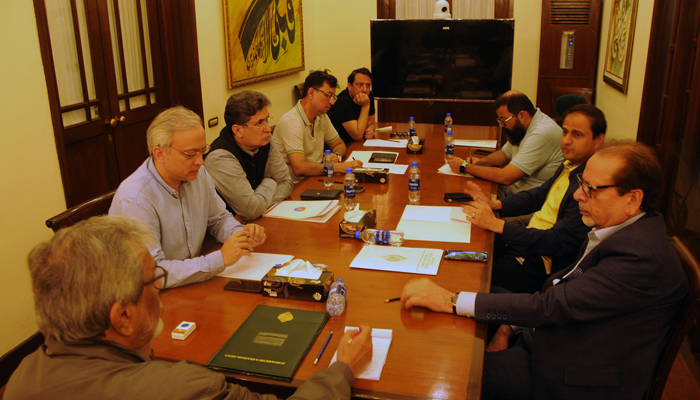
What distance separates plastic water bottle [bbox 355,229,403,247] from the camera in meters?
2.10

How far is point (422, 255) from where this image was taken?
6.55ft

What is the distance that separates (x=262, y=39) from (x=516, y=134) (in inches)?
116

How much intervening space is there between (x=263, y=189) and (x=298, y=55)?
379 cm

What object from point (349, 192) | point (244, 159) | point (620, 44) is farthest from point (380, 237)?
point (620, 44)

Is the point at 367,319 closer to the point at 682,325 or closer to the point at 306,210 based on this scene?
the point at 682,325

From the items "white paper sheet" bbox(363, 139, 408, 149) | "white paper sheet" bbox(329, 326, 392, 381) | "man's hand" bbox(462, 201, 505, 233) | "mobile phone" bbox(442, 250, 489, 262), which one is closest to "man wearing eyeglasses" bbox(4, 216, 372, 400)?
"white paper sheet" bbox(329, 326, 392, 381)

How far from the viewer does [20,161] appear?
2584 millimetres

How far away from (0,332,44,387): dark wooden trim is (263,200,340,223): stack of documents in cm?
147

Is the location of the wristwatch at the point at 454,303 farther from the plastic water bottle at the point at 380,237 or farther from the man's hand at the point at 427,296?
the plastic water bottle at the point at 380,237

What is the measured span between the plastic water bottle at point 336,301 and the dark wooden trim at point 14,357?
1.94m

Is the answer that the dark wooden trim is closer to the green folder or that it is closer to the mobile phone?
the green folder

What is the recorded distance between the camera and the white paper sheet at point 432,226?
86.6 inches

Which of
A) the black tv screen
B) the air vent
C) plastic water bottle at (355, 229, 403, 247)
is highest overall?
the air vent

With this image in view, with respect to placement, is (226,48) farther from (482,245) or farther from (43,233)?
(482,245)
